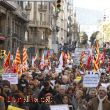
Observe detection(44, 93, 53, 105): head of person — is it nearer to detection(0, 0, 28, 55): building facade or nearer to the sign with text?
the sign with text

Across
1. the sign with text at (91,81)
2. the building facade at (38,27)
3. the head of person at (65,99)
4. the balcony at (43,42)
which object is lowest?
the head of person at (65,99)

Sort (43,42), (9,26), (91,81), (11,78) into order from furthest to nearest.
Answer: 1. (43,42)
2. (9,26)
3. (11,78)
4. (91,81)

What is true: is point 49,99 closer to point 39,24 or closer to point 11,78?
point 11,78

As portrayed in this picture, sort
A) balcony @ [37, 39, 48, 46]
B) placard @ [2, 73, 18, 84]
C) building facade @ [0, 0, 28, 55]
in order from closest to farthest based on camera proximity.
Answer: placard @ [2, 73, 18, 84] → building facade @ [0, 0, 28, 55] → balcony @ [37, 39, 48, 46]

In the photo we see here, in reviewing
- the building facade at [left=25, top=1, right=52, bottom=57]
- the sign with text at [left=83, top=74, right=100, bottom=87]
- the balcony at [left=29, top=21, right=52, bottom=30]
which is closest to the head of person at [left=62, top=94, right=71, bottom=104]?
the sign with text at [left=83, top=74, right=100, bottom=87]

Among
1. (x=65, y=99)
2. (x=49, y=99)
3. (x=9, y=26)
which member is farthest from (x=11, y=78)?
(x=9, y=26)

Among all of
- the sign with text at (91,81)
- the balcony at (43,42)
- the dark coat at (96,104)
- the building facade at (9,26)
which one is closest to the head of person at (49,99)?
the dark coat at (96,104)

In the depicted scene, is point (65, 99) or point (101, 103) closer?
point (101, 103)

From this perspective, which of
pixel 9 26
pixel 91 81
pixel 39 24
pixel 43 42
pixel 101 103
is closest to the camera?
pixel 101 103

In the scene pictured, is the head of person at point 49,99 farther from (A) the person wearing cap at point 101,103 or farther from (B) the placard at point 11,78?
(B) the placard at point 11,78

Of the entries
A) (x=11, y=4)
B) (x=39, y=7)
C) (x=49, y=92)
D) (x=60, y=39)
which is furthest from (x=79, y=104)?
(x=60, y=39)

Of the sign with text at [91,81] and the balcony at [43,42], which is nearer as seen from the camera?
the sign with text at [91,81]

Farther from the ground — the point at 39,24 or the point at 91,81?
the point at 39,24

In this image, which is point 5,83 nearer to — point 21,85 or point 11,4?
point 21,85
